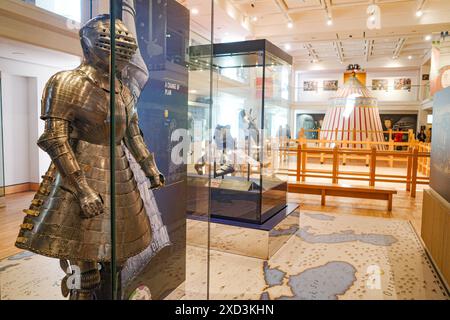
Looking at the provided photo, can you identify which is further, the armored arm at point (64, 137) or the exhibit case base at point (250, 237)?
the exhibit case base at point (250, 237)

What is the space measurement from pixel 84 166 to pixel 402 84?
61.8 feet

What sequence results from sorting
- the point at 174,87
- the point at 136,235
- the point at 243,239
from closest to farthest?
the point at 136,235, the point at 174,87, the point at 243,239

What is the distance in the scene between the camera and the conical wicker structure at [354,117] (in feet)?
46.1

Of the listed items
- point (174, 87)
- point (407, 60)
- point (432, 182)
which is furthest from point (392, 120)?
point (174, 87)

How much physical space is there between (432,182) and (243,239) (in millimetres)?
2206

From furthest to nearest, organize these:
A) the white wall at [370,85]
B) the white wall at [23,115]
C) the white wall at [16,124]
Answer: the white wall at [370,85] → the white wall at [16,124] → the white wall at [23,115]

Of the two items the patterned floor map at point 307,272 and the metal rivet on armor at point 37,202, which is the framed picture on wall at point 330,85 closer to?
the patterned floor map at point 307,272

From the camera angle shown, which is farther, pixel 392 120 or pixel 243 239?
pixel 392 120

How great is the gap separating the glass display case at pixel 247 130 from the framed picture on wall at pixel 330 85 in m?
14.5

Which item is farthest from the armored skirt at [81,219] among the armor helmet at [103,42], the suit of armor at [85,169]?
the armor helmet at [103,42]

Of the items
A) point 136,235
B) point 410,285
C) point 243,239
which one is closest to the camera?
point 136,235

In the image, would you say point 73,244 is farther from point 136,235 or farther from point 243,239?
point 243,239

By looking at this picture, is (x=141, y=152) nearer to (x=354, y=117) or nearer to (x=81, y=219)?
(x=81, y=219)

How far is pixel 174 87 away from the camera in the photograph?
2199 mm
